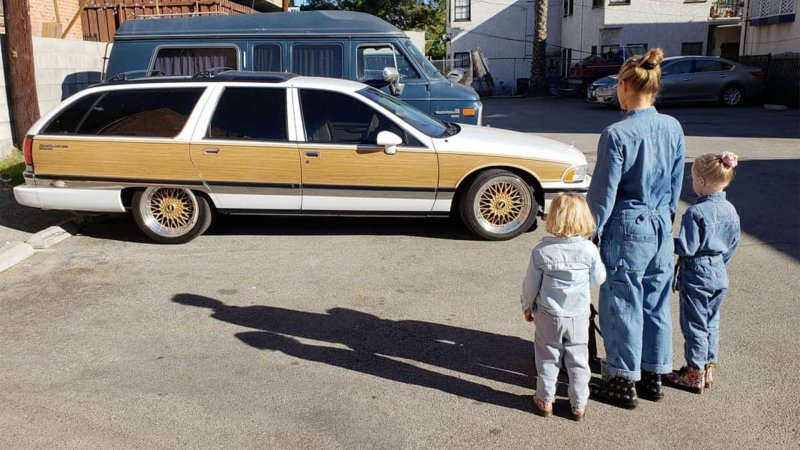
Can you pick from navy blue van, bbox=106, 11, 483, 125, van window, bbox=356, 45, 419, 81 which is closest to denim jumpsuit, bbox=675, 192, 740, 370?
navy blue van, bbox=106, 11, 483, 125

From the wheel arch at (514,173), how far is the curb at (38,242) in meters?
4.15

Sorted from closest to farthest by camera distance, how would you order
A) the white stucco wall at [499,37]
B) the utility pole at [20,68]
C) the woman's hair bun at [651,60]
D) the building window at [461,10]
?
the woman's hair bun at [651,60]
the utility pole at [20,68]
the white stucco wall at [499,37]
the building window at [461,10]

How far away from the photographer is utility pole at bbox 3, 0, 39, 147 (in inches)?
376

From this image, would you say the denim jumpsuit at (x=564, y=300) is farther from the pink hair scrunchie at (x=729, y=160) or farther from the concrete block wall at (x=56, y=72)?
the concrete block wall at (x=56, y=72)

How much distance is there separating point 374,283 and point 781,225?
15.6 feet

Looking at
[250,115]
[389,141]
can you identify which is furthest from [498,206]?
[250,115]

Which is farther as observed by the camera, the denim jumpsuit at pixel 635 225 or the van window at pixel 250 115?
the van window at pixel 250 115

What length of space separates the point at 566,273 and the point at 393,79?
6566 mm

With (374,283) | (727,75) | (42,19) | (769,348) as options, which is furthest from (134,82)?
(727,75)

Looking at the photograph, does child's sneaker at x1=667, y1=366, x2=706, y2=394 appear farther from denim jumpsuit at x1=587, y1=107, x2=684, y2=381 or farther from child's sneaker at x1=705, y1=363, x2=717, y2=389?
denim jumpsuit at x1=587, y1=107, x2=684, y2=381

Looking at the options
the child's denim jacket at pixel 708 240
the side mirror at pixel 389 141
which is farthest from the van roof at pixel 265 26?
the child's denim jacket at pixel 708 240

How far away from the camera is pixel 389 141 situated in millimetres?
6633

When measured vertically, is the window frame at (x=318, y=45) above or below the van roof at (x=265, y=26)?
below

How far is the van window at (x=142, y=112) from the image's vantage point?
695 cm
